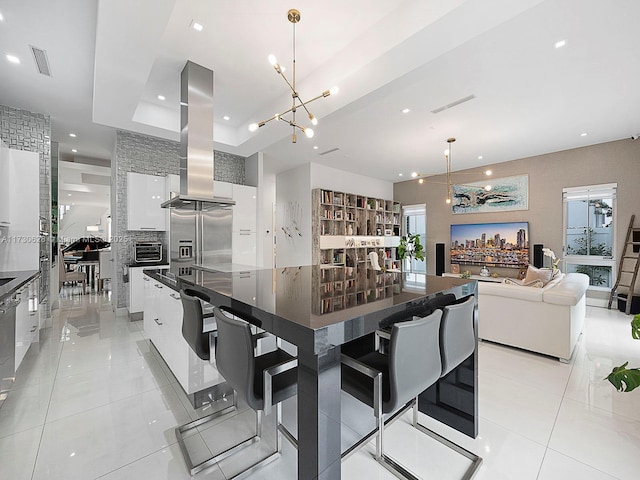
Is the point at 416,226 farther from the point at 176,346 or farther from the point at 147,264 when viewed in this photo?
the point at 176,346

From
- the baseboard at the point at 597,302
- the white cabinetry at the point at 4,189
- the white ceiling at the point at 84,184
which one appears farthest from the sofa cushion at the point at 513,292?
the white ceiling at the point at 84,184

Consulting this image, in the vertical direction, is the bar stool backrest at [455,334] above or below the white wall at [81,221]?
below

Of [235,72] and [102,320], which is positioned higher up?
[235,72]

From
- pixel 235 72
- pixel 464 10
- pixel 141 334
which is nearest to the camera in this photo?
pixel 464 10

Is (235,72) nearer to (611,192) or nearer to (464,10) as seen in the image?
(464,10)

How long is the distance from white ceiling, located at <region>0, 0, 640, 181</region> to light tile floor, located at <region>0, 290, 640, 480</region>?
2.81m

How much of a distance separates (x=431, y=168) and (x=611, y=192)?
129 inches

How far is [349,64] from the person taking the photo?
287 cm

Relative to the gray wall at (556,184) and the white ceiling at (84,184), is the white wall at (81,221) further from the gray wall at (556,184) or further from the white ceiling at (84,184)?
the gray wall at (556,184)

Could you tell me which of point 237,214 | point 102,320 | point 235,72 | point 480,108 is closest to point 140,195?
point 237,214

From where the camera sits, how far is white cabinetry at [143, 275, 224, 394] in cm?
198

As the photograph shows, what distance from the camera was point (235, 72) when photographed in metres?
3.27

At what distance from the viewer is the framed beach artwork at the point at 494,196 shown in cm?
619

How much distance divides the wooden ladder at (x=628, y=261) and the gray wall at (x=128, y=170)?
7.95 metres
